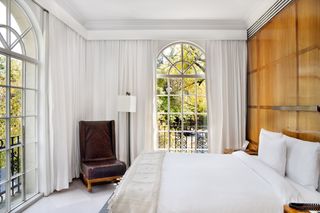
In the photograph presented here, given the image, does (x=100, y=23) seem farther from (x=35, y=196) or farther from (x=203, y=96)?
(x=35, y=196)

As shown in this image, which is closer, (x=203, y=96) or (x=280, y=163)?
(x=280, y=163)

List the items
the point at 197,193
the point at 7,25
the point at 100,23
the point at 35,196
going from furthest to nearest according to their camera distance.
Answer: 1. the point at 100,23
2. the point at 35,196
3. the point at 7,25
4. the point at 197,193

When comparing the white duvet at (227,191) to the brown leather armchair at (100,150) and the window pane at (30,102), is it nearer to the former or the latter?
the brown leather armchair at (100,150)

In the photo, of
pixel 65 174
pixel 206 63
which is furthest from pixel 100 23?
pixel 65 174

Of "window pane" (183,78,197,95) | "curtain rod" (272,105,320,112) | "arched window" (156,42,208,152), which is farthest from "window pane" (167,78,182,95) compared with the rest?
"curtain rod" (272,105,320,112)

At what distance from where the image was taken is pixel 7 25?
2.62 metres

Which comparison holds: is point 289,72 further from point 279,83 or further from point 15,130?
point 15,130

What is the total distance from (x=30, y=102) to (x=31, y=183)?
3.77 feet

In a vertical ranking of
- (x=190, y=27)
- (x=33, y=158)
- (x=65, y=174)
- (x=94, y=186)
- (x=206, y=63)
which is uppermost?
(x=190, y=27)

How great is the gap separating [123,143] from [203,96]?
6.27ft

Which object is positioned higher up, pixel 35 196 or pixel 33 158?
pixel 33 158

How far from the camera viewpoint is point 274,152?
2324mm

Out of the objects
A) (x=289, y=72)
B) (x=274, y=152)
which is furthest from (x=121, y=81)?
(x=274, y=152)

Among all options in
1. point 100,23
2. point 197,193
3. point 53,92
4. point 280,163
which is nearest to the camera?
point 197,193
